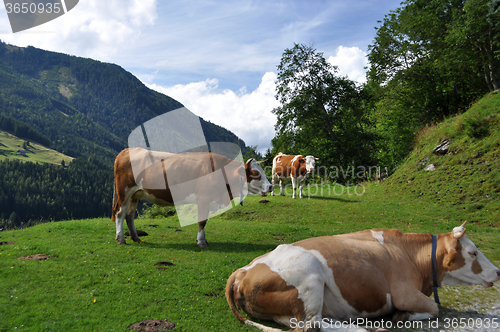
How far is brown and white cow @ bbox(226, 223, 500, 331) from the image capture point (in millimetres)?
3967

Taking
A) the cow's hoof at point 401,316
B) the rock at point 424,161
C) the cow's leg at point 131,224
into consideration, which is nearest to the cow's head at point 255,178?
the cow's leg at point 131,224

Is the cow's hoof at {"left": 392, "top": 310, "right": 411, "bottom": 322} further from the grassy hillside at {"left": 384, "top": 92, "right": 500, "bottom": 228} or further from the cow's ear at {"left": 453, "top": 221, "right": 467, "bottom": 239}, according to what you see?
the grassy hillside at {"left": 384, "top": 92, "right": 500, "bottom": 228}

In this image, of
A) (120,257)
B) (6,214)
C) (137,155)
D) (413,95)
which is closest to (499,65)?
(413,95)

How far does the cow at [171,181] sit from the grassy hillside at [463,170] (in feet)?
39.9

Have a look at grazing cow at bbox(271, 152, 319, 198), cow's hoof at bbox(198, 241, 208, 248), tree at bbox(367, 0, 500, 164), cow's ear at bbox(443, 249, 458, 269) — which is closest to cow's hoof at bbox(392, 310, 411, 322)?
cow's ear at bbox(443, 249, 458, 269)

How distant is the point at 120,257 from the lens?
7.38 meters

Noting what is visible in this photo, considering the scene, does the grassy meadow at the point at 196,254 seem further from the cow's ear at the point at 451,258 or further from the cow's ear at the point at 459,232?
the cow's ear at the point at 459,232

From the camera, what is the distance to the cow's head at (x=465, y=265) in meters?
4.53

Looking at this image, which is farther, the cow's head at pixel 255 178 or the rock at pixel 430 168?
the rock at pixel 430 168

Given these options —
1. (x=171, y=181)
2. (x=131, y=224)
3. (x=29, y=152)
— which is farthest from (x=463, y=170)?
(x=29, y=152)

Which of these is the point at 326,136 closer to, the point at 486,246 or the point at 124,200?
the point at 486,246

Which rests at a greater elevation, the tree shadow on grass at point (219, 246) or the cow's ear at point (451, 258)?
the cow's ear at point (451, 258)

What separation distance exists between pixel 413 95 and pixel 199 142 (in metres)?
30.3

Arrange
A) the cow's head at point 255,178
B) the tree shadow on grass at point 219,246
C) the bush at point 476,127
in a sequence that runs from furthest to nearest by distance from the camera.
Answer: the bush at point 476,127 < the cow's head at point 255,178 < the tree shadow on grass at point 219,246
